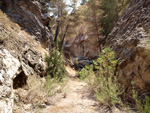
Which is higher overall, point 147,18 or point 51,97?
point 147,18

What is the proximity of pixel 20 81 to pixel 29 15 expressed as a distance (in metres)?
7.55

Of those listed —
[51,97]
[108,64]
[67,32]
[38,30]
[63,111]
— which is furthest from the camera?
[67,32]

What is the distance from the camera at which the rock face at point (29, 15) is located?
8258mm

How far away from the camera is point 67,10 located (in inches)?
563

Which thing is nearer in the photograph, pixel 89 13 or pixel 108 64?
pixel 108 64

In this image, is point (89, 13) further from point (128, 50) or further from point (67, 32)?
point (128, 50)

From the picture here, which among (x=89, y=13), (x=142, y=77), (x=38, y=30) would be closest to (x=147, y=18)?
(x=142, y=77)

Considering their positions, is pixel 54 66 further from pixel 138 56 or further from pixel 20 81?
pixel 138 56

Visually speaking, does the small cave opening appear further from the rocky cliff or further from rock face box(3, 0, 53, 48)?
rock face box(3, 0, 53, 48)

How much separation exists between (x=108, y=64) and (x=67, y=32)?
39.9 feet

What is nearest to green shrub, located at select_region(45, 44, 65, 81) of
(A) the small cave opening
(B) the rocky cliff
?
(B) the rocky cliff

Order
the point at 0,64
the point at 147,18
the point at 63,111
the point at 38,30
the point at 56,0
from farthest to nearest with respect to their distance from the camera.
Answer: the point at 56,0
the point at 38,30
the point at 147,18
the point at 63,111
the point at 0,64

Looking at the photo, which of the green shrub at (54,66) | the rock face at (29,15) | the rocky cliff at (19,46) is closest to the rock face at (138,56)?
the rocky cliff at (19,46)

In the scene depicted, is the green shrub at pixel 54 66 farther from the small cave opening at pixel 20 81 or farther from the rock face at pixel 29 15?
the rock face at pixel 29 15
